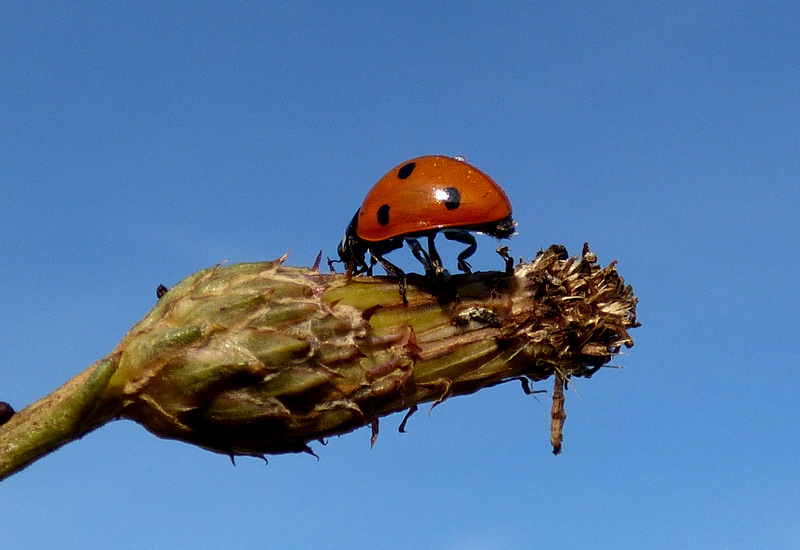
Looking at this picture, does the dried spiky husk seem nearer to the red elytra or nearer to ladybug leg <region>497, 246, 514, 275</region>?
ladybug leg <region>497, 246, 514, 275</region>

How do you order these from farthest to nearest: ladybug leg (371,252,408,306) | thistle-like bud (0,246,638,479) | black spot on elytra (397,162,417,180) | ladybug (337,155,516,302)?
black spot on elytra (397,162,417,180) < ladybug (337,155,516,302) < ladybug leg (371,252,408,306) < thistle-like bud (0,246,638,479)

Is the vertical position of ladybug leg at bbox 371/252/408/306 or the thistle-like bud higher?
ladybug leg at bbox 371/252/408/306

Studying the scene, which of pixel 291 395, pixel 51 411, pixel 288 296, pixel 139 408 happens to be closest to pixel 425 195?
pixel 288 296

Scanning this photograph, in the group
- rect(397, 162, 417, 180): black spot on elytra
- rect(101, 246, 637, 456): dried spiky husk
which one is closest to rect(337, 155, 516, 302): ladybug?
rect(397, 162, 417, 180): black spot on elytra

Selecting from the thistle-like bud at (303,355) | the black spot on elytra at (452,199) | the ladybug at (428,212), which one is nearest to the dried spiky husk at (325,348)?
the thistle-like bud at (303,355)

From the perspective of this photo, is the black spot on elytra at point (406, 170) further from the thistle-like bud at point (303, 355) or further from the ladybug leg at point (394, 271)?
the thistle-like bud at point (303, 355)

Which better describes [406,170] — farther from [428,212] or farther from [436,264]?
[436,264]

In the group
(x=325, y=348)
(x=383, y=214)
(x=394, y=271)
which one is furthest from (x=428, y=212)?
(x=325, y=348)
